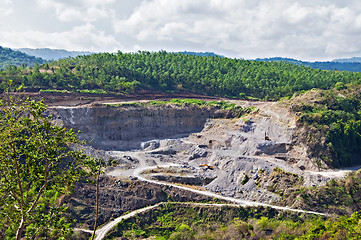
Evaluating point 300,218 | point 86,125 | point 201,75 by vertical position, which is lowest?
point 300,218

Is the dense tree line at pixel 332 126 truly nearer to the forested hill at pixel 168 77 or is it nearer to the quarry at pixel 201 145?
the quarry at pixel 201 145

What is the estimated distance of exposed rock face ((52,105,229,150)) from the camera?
65.9 metres

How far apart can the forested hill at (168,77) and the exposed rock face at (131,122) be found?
12455mm

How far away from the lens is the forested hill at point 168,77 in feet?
262

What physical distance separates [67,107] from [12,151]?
54.6 m

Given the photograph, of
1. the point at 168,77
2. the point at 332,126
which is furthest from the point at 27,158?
the point at 168,77

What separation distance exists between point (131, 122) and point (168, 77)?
25527mm

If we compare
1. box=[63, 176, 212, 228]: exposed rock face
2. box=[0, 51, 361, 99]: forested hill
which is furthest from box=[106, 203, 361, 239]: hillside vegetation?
box=[0, 51, 361, 99]: forested hill

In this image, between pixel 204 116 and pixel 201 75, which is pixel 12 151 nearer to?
pixel 204 116

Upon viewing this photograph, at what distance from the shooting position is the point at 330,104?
68188 millimetres

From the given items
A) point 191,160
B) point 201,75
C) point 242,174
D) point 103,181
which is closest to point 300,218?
point 242,174

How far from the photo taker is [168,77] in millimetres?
91438

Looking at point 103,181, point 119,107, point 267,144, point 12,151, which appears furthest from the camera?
point 119,107

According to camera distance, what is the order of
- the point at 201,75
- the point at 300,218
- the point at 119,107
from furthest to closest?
the point at 201,75
the point at 119,107
the point at 300,218
